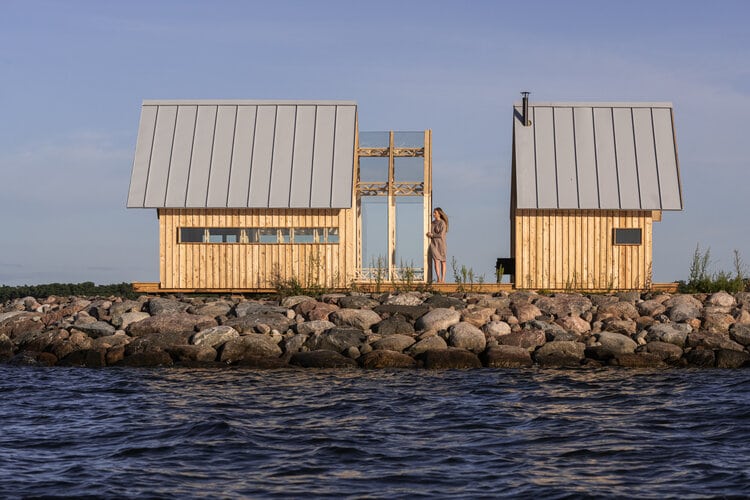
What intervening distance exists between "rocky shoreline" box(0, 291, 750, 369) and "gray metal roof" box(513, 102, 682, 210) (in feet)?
11.9

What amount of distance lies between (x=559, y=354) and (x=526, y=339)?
756 mm

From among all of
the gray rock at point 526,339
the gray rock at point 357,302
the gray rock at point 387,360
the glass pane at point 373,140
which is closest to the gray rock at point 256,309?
the gray rock at point 357,302

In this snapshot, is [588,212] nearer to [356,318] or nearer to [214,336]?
[356,318]

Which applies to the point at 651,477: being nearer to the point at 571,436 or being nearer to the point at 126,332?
the point at 571,436

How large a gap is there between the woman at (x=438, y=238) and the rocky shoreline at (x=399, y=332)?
2718 millimetres

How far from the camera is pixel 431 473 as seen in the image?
9.50m

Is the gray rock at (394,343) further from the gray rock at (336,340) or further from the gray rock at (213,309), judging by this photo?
the gray rock at (213,309)

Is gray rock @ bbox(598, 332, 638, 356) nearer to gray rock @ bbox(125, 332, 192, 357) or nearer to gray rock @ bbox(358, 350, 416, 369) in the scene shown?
gray rock @ bbox(358, 350, 416, 369)

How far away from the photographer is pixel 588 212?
24359 millimetres

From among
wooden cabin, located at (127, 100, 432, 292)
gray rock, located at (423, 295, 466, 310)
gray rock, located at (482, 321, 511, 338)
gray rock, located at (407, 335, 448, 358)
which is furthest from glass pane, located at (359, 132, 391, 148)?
gray rock, located at (407, 335, 448, 358)

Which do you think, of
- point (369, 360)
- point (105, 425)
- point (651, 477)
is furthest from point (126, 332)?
point (651, 477)

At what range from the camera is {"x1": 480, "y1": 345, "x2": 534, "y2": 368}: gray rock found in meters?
17.9

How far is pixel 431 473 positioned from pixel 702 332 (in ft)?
37.2

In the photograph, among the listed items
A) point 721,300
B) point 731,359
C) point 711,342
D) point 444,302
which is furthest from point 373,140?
point 731,359
